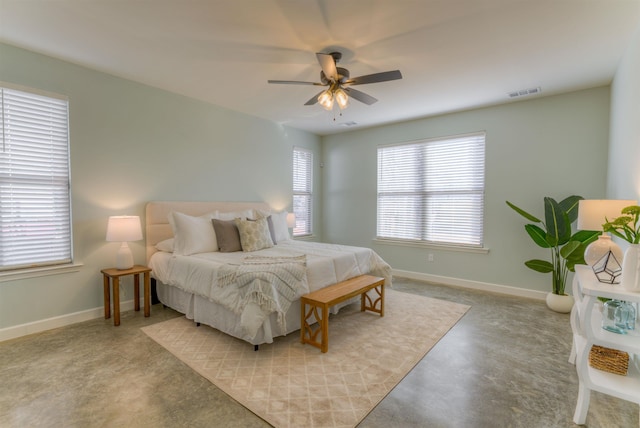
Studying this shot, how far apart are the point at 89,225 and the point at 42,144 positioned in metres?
0.92

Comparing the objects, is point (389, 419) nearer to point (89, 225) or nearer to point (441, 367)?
point (441, 367)

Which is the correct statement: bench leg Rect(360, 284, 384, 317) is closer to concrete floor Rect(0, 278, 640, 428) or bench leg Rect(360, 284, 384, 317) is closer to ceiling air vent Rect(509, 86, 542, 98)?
concrete floor Rect(0, 278, 640, 428)

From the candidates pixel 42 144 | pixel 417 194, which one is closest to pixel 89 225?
pixel 42 144

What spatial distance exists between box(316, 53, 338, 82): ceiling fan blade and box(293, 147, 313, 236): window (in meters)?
3.11

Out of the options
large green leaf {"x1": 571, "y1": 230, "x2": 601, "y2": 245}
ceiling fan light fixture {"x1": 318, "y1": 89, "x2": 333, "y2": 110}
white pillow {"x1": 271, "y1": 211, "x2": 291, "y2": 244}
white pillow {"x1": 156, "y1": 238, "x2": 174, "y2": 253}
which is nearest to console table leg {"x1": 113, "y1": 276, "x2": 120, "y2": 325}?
white pillow {"x1": 156, "y1": 238, "x2": 174, "y2": 253}

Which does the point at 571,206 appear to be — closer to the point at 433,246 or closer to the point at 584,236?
the point at 584,236

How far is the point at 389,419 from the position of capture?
1789mm

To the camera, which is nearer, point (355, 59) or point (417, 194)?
point (355, 59)

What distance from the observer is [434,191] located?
4926 mm

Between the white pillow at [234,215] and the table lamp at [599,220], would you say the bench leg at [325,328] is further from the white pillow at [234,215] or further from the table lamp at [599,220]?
the white pillow at [234,215]

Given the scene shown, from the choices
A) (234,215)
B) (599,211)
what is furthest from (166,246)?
(599,211)

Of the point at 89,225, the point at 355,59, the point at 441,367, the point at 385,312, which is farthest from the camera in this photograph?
the point at 385,312

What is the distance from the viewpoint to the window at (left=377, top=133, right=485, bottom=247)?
4555 mm

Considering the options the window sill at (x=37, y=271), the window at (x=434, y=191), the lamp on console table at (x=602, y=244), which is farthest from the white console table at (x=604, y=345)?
the window sill at (x=37, y=271)
